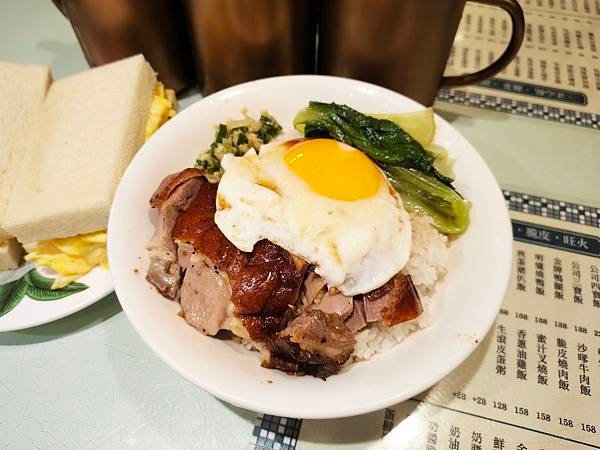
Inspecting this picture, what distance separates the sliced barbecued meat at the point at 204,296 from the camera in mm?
1540

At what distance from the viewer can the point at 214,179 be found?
75.5 inches

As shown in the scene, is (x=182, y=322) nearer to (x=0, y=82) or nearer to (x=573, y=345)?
(x=573, y=345)

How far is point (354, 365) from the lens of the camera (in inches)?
61.7

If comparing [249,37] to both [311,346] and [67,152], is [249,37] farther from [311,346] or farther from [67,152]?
[311,346]

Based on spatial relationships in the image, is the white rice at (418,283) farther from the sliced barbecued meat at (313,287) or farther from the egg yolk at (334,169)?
the egg yolk at (334,169)

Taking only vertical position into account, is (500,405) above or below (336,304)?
below

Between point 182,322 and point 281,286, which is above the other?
point 281,286

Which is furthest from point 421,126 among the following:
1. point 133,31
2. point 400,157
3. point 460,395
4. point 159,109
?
point 133,31

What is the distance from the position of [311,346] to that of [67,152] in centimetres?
149

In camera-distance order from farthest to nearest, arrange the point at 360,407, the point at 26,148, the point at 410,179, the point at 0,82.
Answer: the point at 0,82 → the point at 26,148 → the point at 410,179 → the point at 360,407

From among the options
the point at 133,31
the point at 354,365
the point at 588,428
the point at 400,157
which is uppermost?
the point at 133,31

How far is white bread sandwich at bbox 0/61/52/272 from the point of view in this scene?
2.09 m

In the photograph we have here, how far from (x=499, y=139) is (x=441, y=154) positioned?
35.2 inches

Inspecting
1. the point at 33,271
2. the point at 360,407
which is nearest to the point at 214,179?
the point at 33,271
